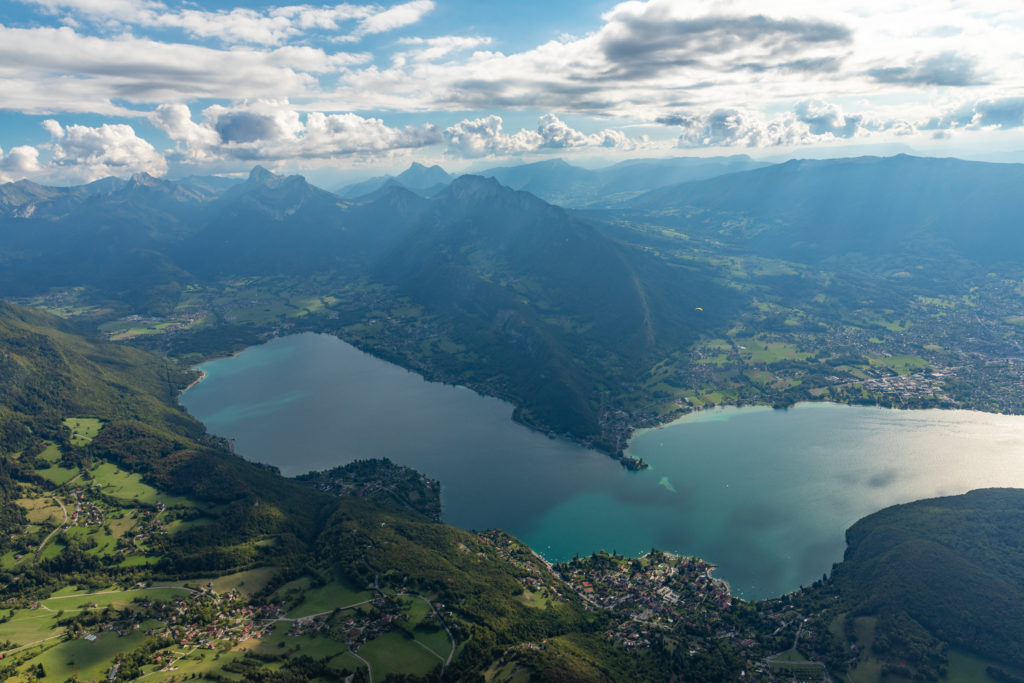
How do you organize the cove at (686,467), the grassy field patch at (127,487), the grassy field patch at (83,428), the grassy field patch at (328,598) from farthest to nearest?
the grassy field patch at (83,428), the grassy field patch at (127,487), the cove at (686,467), the grassy field patch at (328,598)

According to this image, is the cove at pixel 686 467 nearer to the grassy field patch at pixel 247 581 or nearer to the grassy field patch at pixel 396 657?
the grassy field patch at pixel 396 657

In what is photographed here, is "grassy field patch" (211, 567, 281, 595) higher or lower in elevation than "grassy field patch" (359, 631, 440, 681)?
lower

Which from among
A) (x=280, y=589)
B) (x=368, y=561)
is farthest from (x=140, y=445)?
(x=368, y=561)

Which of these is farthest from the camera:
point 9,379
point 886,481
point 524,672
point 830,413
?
point 830,413

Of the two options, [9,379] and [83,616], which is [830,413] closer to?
[83,616]

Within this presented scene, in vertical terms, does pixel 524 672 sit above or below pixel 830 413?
above

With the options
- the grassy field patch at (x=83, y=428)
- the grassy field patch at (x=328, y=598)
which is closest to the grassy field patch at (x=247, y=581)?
the grassy field patch at (x=328, y=598)

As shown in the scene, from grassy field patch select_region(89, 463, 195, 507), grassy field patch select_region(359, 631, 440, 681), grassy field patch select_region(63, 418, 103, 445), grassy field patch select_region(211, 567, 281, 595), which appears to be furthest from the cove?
grassy field patch select_region(211, 567, 281, 595)

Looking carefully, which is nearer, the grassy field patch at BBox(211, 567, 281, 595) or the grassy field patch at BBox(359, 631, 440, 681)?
the grassy field patch at BBox(359, 631, 440, 681)

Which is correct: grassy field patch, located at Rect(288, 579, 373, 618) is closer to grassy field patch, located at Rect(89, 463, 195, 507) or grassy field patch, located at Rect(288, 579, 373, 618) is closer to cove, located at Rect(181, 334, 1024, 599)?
cove, located at Rect(181, 334, 1024, 599)
